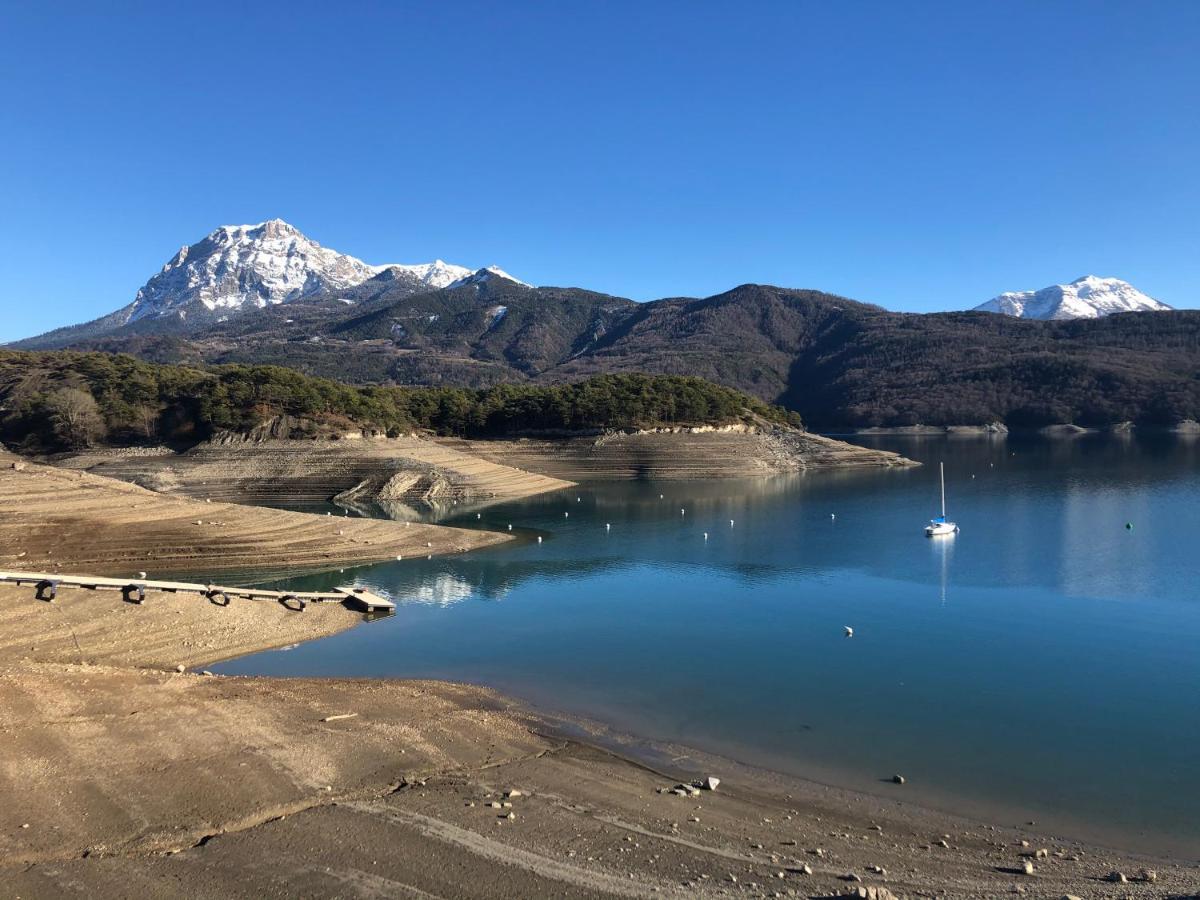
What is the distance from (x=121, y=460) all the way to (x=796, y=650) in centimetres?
7068

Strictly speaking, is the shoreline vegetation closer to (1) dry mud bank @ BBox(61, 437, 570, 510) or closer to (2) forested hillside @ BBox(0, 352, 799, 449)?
(1) dry mud bank @ BBox(61, 437, 570, 510)

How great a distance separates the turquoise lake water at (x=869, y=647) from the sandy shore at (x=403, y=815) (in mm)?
2315

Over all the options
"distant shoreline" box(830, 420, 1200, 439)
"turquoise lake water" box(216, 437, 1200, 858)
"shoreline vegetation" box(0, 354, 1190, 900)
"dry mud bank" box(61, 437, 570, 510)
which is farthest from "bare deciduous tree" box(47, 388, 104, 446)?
"distant shoreline" box(830, 420, 1200, 439)

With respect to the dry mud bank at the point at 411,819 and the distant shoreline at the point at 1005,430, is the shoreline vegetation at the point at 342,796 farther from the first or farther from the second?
the distant shoreline at the point at 1005,430

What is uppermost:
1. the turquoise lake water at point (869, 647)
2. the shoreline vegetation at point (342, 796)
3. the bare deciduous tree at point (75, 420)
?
the bare deciduous tree at point (75, 420)

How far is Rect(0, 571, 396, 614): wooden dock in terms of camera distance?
84.8 feet

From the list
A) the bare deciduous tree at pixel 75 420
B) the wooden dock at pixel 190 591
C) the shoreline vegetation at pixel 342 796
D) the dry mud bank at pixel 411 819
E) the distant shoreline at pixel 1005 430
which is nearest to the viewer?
the dry mud bank at pixel 411 819

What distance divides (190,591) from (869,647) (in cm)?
2447

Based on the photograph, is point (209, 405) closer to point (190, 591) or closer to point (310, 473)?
point (310, 473)

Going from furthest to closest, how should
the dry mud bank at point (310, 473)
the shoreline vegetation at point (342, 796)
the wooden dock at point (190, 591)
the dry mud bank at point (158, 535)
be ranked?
1. the dry mud bank at point (310, 473)
2. the dry mud bank at point (158, 535)
3. the wooden dock at point (190, 591)
4. the shoreline vegetation at point (342, 796)

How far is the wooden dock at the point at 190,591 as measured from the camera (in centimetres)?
2584

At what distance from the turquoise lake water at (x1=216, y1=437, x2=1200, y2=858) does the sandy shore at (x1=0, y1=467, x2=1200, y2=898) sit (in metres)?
2.31

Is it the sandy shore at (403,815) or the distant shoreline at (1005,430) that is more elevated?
the distant shoreline at (1005,430)

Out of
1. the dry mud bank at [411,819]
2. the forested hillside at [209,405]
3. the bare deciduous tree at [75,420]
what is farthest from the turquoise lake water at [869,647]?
the bare deciduous tree at [75,420]
